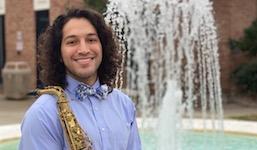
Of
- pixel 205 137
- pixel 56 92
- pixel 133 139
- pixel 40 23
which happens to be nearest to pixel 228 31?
pixel 40 23

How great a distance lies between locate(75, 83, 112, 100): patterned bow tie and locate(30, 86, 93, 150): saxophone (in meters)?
0.09

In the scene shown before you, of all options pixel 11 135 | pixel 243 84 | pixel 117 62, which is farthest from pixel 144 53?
pixel 117 62

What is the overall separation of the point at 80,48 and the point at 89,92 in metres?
0.17

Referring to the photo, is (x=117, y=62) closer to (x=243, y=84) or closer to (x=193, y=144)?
(x=193, y=144)

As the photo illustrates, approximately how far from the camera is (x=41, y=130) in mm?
1654

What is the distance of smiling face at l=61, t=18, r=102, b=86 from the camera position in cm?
179

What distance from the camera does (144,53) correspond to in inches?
575

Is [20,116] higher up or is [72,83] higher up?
[72,83]

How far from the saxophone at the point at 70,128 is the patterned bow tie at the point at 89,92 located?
9 centimetres

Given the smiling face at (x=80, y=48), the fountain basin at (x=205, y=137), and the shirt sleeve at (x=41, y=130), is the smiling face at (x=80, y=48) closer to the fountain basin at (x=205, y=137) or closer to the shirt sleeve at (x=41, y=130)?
the shirt sleeve at (x=41, y=130)

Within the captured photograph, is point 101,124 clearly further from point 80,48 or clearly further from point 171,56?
→ point 171,56

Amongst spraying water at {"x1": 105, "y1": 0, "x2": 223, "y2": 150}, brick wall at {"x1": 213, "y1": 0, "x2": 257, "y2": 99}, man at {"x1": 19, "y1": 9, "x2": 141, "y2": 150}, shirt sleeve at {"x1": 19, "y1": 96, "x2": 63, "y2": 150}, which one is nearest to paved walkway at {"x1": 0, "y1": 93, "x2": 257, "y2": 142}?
spraying water at {"x1": 105, "y1": 0, "x2": 223, "y2": 150}

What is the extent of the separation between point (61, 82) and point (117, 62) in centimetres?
33

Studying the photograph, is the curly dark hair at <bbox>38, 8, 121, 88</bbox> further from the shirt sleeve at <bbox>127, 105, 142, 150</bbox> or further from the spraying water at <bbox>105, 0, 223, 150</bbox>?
the spraying water at <bbox>105, 0, 223, 150</bbox>
